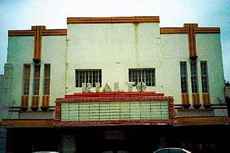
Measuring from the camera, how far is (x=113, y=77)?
29.9m

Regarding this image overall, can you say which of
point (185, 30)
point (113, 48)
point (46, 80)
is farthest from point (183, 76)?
point (46, 80)

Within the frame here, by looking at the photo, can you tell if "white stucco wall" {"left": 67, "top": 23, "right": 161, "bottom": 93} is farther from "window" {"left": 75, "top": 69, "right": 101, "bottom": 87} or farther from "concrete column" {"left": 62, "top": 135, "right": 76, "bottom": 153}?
"concrete column" {"left": 62, "top": 135, "right": 76, "bottom": 153}

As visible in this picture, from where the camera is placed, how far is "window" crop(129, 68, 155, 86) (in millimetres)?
30127

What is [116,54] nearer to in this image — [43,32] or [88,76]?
[88,76]

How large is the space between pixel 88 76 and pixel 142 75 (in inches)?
168

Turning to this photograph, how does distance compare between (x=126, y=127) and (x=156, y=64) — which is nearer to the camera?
(x=126, y=127)

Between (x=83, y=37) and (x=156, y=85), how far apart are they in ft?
22.8

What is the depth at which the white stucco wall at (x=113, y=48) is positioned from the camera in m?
30.1

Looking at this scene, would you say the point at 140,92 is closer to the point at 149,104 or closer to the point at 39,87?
the point at 149,104

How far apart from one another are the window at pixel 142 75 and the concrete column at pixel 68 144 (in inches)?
255

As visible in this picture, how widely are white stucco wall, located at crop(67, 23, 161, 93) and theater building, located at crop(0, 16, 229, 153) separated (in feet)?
0.26

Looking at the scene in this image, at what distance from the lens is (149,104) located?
1046 inches

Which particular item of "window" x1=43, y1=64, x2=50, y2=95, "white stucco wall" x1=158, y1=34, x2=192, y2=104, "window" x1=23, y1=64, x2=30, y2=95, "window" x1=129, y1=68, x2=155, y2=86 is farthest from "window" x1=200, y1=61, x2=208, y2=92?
"window" x1=23, y1=64, x2=30, y2=95

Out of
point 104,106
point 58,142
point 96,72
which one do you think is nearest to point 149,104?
point 104,106
